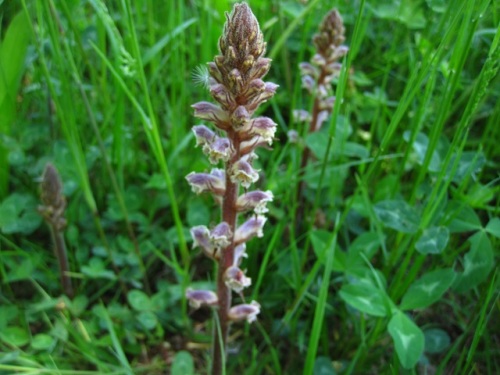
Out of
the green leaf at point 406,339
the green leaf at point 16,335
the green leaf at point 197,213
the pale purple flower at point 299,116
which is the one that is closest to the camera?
the green leaf at point 406,339

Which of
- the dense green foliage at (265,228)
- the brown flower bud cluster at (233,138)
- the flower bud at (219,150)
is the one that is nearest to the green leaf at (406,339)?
the dense green foliage at (265,228)

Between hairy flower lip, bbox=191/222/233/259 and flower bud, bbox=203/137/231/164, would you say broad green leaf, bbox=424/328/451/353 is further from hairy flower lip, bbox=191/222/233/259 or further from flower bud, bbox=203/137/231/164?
flower bud, bbox=203/137/231/164

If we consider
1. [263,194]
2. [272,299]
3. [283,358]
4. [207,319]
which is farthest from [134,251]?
[263,194]

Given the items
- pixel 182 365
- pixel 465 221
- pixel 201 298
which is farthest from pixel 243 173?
pixel 465 221

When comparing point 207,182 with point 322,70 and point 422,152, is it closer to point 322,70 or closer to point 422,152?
point 422,152

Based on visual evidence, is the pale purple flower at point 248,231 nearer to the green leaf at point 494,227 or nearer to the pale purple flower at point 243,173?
the pale purple flower at point 243,173

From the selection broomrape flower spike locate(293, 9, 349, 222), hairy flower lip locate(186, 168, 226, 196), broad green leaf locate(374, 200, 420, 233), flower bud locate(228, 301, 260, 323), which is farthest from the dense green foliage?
hairy flower lip locate(186, 168, 226, 196)

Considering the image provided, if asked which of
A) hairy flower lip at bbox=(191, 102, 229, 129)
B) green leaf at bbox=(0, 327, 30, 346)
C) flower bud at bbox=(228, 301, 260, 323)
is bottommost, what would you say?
green leaf at bbox=(0, 327, 30, 346)
